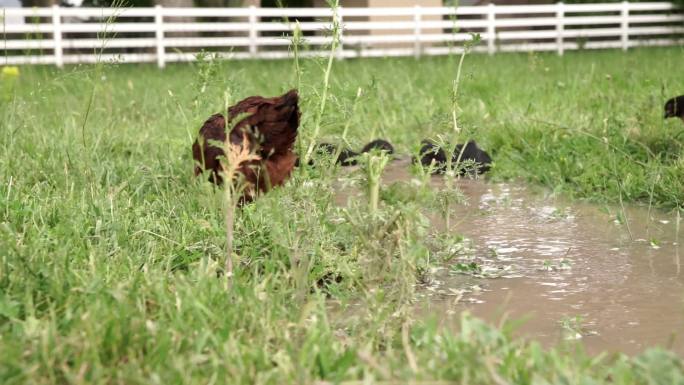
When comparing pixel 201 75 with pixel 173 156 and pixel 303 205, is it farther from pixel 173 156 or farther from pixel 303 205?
pixel 173 156

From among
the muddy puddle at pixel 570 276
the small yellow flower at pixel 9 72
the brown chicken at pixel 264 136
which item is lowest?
the muddy puddle at pixel 570 276

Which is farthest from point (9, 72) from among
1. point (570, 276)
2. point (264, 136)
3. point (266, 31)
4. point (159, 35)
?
point (266, 31)

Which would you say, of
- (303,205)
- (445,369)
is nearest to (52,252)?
(303,205)

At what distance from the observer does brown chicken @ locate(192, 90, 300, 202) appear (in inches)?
133

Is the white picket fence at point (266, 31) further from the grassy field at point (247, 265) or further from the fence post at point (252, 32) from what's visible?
the grassy field at point (247, 265)

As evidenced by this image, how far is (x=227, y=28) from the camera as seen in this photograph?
16.5 meters

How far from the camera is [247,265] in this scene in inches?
125

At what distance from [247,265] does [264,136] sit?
540mm

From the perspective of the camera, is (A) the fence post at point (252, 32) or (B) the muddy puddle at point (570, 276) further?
(A) the fence post at point (252, 32)

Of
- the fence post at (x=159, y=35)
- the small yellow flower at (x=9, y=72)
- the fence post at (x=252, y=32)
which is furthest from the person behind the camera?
the fence post at (x=252, y=32)

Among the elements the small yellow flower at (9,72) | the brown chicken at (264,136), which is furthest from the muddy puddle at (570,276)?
the small yellow flower at (9,72)

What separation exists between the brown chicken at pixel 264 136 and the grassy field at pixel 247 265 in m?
0.11

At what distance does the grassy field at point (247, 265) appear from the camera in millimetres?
2150

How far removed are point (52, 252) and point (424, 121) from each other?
4.30 metres
